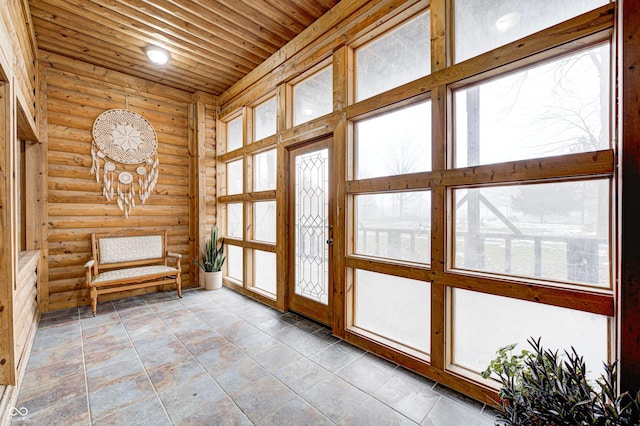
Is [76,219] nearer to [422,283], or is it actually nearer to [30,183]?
[30,183]

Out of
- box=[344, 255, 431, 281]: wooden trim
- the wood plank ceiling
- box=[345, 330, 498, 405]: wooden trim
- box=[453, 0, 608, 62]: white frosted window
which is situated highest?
the wood plank ceiling

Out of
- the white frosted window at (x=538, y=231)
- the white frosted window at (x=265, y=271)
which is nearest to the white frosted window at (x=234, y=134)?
the white frosted window at (x=265, y=271)

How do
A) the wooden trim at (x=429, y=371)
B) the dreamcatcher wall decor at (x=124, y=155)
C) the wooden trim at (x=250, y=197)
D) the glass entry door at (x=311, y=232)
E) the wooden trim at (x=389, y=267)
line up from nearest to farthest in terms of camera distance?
the wooden trim at (x=429, y=371), the wooden trim at (x=389, y=267), the glass entry door at (x=311, y=232), the wooden trim at (x=250, y=197), the dreamcatcher wall decor at (x=124, y=155)

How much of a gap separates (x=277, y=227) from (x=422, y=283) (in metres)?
1.89

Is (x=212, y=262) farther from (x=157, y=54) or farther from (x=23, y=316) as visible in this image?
(x=157, y=54)

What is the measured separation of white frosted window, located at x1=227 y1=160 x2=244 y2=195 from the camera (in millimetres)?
4344

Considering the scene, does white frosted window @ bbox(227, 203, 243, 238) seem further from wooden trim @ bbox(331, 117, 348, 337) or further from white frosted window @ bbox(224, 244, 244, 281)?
wooden trim @ bbox(331, 117, 348, 337)

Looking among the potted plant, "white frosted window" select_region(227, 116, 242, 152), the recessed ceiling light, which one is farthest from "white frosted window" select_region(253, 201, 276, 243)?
the recessed ceiling light

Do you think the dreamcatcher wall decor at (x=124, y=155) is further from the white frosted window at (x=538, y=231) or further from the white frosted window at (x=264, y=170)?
the white frosted window at (x=538, y=231)

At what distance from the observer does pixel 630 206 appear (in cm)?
121

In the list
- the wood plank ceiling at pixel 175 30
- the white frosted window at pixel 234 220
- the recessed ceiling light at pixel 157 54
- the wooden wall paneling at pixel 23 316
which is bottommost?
the wooden wall paneling at pixel 23 316

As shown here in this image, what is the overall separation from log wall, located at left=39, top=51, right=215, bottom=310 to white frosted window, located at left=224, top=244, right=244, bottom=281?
0.83m

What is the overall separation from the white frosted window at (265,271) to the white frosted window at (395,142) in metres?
1.81

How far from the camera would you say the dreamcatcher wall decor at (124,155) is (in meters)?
3.73
